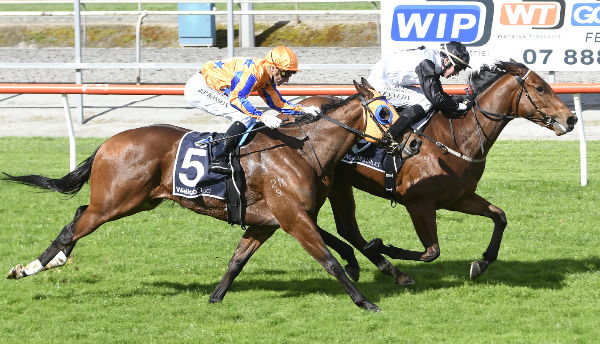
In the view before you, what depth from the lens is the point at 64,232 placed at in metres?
6.41

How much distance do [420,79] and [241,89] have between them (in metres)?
1.36

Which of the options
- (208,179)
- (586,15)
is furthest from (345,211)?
(586,15)

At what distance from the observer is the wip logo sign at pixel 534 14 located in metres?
12.1

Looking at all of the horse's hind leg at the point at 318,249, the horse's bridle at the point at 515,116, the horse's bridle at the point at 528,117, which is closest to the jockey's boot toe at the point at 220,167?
the horse's hind leg at the point at 318,249

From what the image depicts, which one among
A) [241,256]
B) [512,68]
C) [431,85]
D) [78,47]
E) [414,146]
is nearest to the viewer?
[414,146]

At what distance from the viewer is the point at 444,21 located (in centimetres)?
1215

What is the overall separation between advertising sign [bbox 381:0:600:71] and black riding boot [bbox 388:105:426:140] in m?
5.66

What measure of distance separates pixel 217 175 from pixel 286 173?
0.48m

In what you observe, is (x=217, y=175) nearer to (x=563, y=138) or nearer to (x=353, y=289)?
(x=353, y=289)

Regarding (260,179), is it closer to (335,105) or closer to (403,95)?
(335,105)

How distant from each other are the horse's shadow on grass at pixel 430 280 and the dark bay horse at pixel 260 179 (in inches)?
17.9

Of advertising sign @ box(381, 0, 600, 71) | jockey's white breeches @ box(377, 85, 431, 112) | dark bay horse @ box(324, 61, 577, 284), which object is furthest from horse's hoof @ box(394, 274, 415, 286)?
advertising sign @ box(381, 0, 600, 71)

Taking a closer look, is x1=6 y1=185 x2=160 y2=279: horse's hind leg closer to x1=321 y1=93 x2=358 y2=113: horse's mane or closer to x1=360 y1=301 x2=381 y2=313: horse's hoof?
x1=321 y1=93 x2=358 y2=113: horse's mane

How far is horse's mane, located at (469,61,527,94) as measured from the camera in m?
6.79
